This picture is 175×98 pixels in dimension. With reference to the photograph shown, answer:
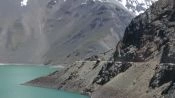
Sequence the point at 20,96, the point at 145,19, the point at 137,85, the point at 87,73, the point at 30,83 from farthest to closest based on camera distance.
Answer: the point at 30,83
the point at 87,73
the point at 145,19
the point at 20,96
the point at 137,85

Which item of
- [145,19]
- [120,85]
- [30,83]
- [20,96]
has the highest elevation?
[145,19]

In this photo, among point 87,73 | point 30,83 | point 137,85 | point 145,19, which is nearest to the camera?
point 137,85

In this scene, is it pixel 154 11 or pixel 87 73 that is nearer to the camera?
pixel 154 11

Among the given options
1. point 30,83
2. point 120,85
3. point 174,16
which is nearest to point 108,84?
point 120,85

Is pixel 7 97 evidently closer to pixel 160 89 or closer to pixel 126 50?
pixel 126 50

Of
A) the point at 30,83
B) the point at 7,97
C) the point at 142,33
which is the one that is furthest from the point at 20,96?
the point at 30,83

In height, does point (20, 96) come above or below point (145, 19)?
below
